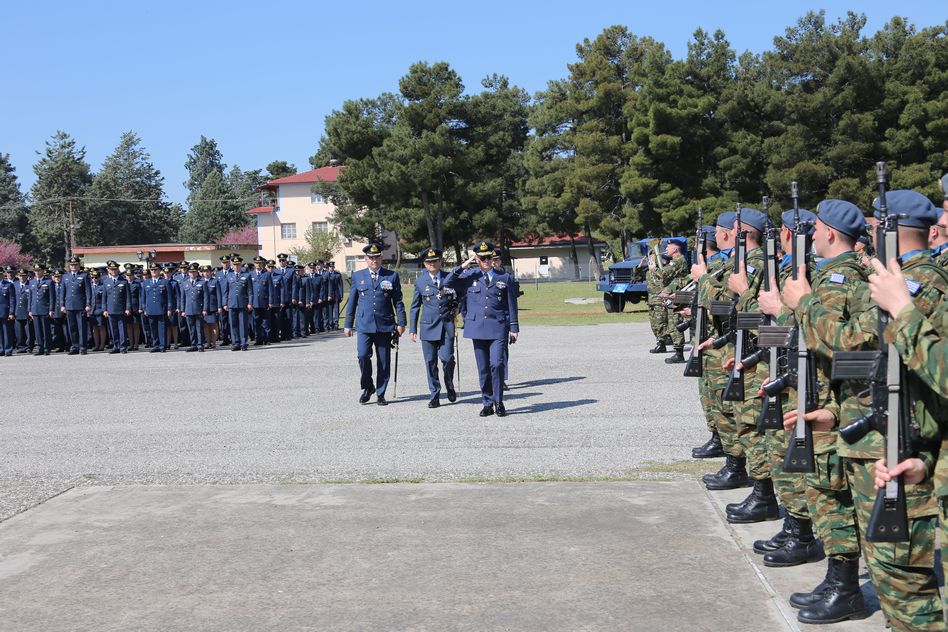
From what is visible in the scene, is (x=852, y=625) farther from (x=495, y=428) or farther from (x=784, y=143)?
(x=784, y=143)

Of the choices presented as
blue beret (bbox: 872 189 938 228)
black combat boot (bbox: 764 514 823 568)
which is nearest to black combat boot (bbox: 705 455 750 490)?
black combat boot (bbox: 764 514 823 568)

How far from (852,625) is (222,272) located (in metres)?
18.2

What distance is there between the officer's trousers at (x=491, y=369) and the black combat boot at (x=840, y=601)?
6.20 metres

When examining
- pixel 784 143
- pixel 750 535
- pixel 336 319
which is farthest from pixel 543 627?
pixel 784 143

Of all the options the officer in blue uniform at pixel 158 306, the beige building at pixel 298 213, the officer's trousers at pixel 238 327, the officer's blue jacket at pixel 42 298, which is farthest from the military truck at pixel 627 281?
the beige building at pixel 298 213

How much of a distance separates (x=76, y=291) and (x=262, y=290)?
13.7 feet

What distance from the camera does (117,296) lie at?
20828 mm

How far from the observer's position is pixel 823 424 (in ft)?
14.5

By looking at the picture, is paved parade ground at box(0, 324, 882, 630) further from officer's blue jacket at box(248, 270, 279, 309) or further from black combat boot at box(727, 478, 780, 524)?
officer's blue jacket at box(248, 270, 279, 309)

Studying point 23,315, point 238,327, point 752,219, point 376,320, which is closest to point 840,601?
point 752,219

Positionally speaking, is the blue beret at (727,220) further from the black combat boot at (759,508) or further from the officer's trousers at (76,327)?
the officer's trousers at (76,327)

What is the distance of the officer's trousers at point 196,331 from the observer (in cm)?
2045

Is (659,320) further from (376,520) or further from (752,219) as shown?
(376,520)

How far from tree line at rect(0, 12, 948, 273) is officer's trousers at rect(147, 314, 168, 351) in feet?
104
